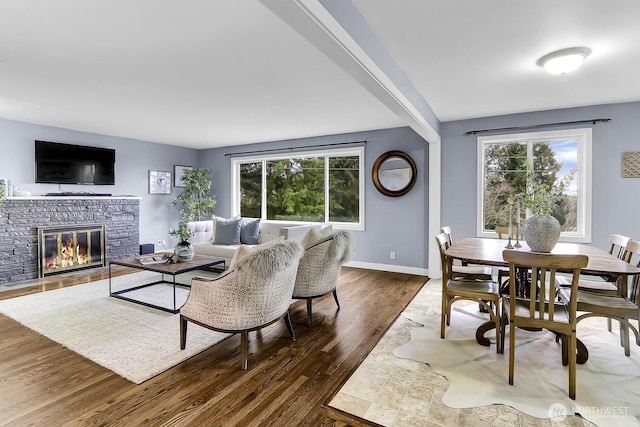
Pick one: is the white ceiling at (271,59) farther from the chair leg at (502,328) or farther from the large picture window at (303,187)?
the chair leg at (502,328)

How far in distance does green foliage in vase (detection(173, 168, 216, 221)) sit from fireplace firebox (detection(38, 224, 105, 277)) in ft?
5.41

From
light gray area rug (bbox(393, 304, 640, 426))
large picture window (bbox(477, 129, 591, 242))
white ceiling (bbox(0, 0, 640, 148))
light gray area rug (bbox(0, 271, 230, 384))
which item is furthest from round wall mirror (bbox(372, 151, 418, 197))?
light gray area rug (bbox(0, 271, 230, 384))

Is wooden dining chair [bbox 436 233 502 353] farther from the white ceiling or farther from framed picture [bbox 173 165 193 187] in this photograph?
framed picture [bbox 173 165 193 187]

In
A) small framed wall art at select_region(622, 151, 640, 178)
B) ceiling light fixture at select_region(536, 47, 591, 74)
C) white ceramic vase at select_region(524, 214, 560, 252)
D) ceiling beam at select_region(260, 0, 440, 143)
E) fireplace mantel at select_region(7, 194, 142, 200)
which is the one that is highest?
ceiling light fixture at select_region(536, 47, 591, 74)

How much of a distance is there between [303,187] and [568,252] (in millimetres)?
4311

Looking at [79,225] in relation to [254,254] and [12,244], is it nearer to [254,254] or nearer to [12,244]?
[12,244]

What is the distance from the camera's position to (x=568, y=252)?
2717 mm

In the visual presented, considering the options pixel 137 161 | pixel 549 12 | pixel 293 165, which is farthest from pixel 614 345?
pixel 137 161

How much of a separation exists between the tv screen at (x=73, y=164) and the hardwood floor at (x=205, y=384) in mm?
2827

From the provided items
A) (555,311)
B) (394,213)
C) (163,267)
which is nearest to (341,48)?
(555,311)

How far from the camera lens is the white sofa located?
186 inches

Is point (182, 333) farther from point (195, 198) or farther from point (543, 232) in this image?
point (195, 198)

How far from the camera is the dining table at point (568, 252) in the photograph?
208cm

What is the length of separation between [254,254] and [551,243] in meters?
2.27
